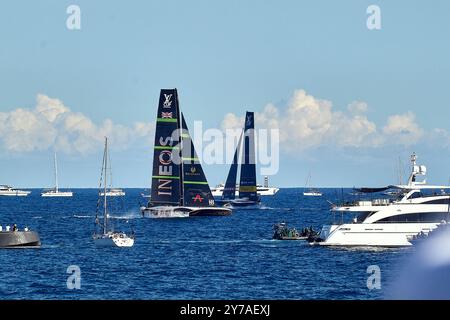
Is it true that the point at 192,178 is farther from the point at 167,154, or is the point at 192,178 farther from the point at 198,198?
the point at 167,154

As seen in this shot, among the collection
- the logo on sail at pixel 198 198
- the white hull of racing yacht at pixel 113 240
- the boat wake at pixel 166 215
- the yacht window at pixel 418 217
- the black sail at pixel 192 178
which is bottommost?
the white hull of racing yacht at pixel 113 240

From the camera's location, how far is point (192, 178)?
157625 millimetres

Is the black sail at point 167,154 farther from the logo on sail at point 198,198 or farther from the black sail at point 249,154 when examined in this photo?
the black sail at point 249,154

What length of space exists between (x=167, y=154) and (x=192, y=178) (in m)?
7.18

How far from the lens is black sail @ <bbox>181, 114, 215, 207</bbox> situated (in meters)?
157

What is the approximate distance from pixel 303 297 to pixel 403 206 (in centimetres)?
3087

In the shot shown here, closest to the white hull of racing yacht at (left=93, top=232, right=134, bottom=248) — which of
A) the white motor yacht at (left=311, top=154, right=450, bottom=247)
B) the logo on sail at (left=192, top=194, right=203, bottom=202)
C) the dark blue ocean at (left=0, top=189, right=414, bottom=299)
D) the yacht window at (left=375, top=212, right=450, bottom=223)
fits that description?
the dark blue ocean at (left=0, top=189, right=414, bottom=299)

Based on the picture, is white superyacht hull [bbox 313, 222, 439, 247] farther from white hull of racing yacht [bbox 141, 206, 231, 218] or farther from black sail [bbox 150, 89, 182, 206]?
white hull of racing yacht [bbox 141, 206, 231, 218]

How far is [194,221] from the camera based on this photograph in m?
151

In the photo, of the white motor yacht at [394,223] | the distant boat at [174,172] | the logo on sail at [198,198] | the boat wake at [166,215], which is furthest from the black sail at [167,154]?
the white motor yacht at [394,223]

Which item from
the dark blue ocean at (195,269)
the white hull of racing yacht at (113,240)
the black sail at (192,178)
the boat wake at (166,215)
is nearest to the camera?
the dark blue ocean at (195,269)

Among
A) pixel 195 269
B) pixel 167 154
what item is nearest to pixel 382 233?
pixel 195 269

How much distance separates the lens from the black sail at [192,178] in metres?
157
